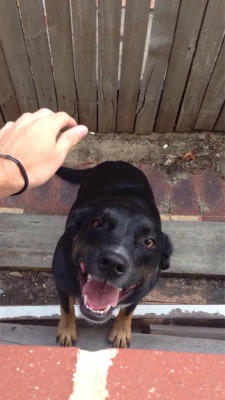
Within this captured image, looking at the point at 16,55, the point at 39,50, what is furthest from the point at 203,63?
the point at 16,55

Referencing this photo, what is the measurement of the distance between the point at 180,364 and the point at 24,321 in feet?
6.11

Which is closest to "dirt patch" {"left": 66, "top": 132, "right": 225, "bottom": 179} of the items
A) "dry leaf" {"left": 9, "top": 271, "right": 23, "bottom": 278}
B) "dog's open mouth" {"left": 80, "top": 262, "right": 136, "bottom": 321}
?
"dry leaf" {"left": 9, "top": 271, "right": 23, "bottom": 278}

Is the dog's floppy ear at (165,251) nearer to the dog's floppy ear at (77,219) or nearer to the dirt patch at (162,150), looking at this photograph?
the dog's floppy ear at (77,219)

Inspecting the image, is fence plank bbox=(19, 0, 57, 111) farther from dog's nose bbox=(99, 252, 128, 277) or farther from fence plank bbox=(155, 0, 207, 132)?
dog's nose bbox=(99, 252, 128, 277)

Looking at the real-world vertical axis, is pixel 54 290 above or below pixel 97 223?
below

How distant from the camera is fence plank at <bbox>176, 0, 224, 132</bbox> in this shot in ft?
9.87

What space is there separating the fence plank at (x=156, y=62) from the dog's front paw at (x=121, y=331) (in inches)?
71.4

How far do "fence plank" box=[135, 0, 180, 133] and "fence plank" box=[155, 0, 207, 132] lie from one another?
4 cm

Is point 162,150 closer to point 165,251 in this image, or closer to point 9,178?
point 165,251

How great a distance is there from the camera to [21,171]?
5.52 ft

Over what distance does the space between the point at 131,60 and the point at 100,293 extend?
71.2 inches

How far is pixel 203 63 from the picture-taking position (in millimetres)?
3418

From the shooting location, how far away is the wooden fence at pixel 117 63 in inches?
117

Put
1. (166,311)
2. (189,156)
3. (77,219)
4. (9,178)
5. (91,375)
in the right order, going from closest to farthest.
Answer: (91,375) < (9,178) < (77,219) < (166,311) < (189,156)
